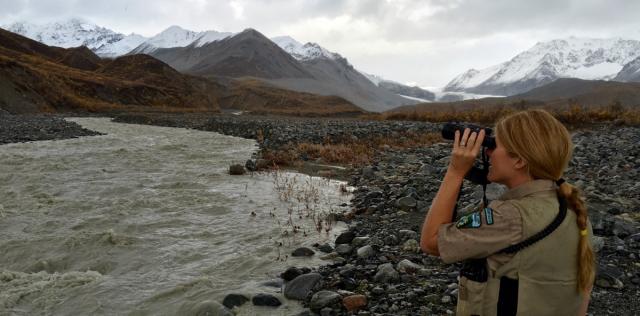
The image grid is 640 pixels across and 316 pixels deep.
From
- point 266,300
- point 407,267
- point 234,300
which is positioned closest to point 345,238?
point 407,267

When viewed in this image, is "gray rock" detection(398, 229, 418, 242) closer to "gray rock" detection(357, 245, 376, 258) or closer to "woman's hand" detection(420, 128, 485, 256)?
"gray rock" detection(357, 245, 376, 258)

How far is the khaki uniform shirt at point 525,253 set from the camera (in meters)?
2.38

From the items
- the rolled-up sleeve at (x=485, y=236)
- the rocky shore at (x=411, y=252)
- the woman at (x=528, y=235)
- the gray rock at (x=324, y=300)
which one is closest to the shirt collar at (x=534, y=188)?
the woman at (x=528, y=235)

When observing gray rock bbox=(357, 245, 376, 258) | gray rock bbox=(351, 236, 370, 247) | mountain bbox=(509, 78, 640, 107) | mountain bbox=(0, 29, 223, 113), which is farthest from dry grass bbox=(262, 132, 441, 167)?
→ mountain bbox=(0, 29, 223, 113)

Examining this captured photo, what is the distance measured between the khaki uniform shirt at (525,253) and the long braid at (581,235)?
0.9 inches

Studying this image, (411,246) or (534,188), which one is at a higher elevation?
(534,188)

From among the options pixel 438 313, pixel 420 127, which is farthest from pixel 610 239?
pixel 420 127

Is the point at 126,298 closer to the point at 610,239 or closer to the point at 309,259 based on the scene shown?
the point at 309,259

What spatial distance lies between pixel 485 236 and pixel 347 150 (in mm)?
13972

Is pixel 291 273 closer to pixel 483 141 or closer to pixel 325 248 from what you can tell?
pixel 325 248

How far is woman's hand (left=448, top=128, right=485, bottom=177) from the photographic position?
8.39 feet

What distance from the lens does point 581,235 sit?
8.04ft

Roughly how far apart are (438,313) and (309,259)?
7.62 ft

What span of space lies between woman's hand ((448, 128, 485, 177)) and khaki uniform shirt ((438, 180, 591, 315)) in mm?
254
